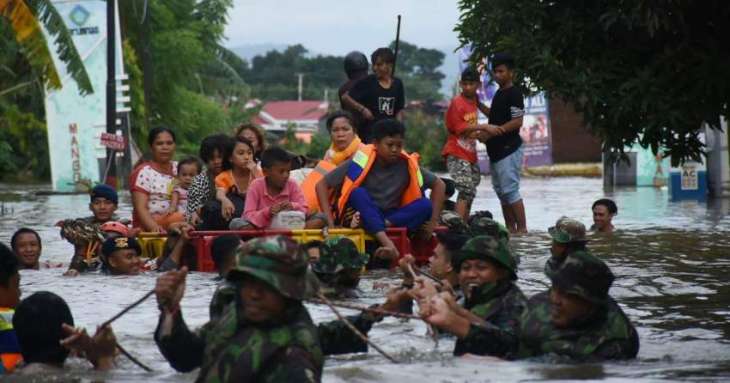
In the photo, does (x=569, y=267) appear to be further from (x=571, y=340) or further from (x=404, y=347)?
(x=404, y=347)

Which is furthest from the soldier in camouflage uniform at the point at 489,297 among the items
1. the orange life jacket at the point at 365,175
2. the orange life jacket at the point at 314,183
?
the orange life jacket at the point at 314,183

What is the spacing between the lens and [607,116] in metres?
11.9

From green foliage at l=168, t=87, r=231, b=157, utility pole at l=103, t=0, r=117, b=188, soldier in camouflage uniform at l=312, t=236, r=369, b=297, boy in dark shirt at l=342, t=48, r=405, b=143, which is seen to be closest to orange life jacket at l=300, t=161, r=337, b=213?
boy in dark shirt at l=342, t=48, r=405, b=143

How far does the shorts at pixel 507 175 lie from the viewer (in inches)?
663

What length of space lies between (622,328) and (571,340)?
27 centimetres

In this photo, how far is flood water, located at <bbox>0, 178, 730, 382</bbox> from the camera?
26.3ft

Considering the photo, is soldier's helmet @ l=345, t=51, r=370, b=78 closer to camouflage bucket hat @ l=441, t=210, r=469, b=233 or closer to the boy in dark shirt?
the boy in dark shirt

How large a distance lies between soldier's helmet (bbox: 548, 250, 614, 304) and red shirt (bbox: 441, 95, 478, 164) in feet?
29.7

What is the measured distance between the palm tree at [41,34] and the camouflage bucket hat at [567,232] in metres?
11.8

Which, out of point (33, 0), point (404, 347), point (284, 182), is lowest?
point (404, 347)

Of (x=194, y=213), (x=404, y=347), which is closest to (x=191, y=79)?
(x=194, y=213)

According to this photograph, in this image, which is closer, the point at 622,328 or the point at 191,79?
the point at 622,328

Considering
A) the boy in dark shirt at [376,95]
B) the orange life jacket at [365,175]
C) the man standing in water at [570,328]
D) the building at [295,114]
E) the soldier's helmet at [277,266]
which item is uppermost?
the building at [295,114]

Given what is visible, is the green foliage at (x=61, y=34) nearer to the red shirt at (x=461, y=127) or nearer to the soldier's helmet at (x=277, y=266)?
the red shirt at (x=461, y=127)
